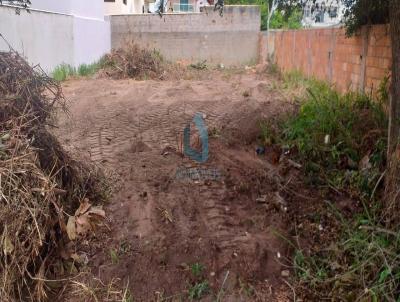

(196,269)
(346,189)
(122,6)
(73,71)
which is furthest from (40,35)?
(122,6)

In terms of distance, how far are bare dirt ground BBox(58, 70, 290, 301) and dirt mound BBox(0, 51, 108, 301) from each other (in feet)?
1.32

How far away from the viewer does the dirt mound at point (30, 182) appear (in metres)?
2.99

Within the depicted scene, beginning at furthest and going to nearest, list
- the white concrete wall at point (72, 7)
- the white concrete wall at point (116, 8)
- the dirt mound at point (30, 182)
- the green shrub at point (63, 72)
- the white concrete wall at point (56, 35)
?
the white concrete wall at point (116, 8)
the white concrete wall at point (72, 7)
the green shrub at point (63, 72)
the white concrete wall at point (56, 35)
the dirt mound at point (30, 182)

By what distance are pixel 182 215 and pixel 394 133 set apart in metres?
1.80

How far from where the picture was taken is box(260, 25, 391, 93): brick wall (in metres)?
5.91

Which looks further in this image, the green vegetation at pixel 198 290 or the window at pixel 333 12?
the window at pixel 333 12

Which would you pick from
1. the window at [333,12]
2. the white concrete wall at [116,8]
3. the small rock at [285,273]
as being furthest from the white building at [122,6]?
the small rock at [285,273]

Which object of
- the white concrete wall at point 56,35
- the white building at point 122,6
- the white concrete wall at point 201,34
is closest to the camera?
the white concrete wall at point 56,35

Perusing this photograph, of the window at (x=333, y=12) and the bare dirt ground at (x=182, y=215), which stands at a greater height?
the window at (x=333, y=12)

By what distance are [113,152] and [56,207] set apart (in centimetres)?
216

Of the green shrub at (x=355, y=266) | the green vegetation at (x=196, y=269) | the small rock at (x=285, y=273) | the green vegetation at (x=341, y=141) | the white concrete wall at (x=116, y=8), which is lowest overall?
the small rock at (x=285, y=273)

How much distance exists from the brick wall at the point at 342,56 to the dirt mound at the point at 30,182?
3880 millimetres

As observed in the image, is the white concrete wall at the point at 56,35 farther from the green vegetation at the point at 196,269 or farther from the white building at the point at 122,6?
the green vegetation at the point at 196,269

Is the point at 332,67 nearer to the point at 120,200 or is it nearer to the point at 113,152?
the point at 113,152
